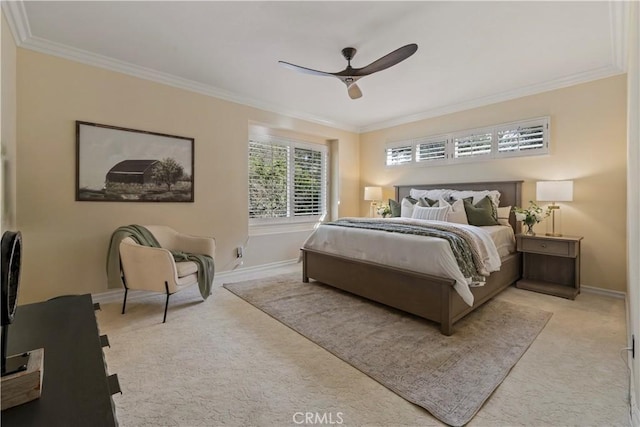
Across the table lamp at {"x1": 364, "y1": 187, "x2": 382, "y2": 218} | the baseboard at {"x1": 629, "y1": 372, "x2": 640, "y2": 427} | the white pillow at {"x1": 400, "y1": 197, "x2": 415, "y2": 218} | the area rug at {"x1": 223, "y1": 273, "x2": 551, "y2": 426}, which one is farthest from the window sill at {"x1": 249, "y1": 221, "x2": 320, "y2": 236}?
the baseboard at {"x1": 629, "y1": 372, "x2": 640, "y2": 427}

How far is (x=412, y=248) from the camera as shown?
2.67 m

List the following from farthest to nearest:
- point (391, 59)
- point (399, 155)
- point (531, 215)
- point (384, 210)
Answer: point (399, 155) < point (384, 210) < point (531, 215) < point (391, 59)

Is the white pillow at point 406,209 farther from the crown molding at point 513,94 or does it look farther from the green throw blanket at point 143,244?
the green throw blanket at point 143,244

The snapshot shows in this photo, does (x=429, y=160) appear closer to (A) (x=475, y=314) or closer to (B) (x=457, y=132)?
(B) (x=457, y=132)

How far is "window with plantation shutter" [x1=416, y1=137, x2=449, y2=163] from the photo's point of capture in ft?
15.8

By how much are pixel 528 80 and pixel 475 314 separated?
9.91 feet

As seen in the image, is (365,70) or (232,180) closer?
(365,70)

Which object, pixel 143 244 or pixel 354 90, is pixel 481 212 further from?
pixel 143 244

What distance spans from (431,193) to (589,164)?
1865 mm

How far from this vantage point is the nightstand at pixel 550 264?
3.30 m

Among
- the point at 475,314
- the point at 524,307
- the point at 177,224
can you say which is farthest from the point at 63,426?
Result: the point at 524,307

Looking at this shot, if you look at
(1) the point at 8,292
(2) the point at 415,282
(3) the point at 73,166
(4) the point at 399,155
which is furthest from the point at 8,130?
(4) the point at 399,155

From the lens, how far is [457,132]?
4.63m

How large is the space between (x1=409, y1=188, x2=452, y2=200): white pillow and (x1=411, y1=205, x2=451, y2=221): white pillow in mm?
509
